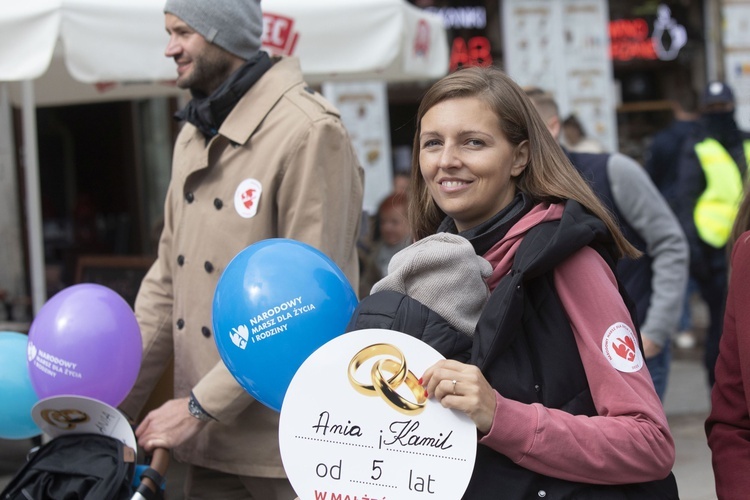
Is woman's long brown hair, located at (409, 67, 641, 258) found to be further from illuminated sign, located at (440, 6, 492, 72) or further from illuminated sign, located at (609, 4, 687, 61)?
illuminated sign, located at (609, 4, 687, 61)

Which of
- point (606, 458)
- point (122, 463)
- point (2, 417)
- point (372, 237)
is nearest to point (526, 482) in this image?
point (606, 458)

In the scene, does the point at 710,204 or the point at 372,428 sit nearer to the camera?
the point at 372,428

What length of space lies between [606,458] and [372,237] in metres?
5.21

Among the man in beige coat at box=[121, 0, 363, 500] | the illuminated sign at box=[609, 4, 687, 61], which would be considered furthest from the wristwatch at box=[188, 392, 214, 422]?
the illuminated sign at box=[609, 4, 687, 61]

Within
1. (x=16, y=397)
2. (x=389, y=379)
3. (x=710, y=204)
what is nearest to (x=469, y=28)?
(x=710, y=204)

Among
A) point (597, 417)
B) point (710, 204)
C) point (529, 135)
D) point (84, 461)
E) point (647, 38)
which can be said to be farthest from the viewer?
point (647, 38)

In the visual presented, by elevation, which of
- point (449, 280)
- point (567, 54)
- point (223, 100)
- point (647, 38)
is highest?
point (647, 38)

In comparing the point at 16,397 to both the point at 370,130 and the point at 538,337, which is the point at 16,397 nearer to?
the point at 538,337

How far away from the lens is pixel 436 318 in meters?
1.99

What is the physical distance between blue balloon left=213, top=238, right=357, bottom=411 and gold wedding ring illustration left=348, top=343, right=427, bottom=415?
469 millimetres

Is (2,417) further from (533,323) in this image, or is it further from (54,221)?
(54,221)

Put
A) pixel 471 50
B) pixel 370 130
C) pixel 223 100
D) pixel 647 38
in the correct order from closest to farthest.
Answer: pixel 223 100
pixel 370 130
pixel 471 50
pixel 647 38

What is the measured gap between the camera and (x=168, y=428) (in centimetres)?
285

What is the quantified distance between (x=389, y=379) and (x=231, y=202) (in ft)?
4.00
